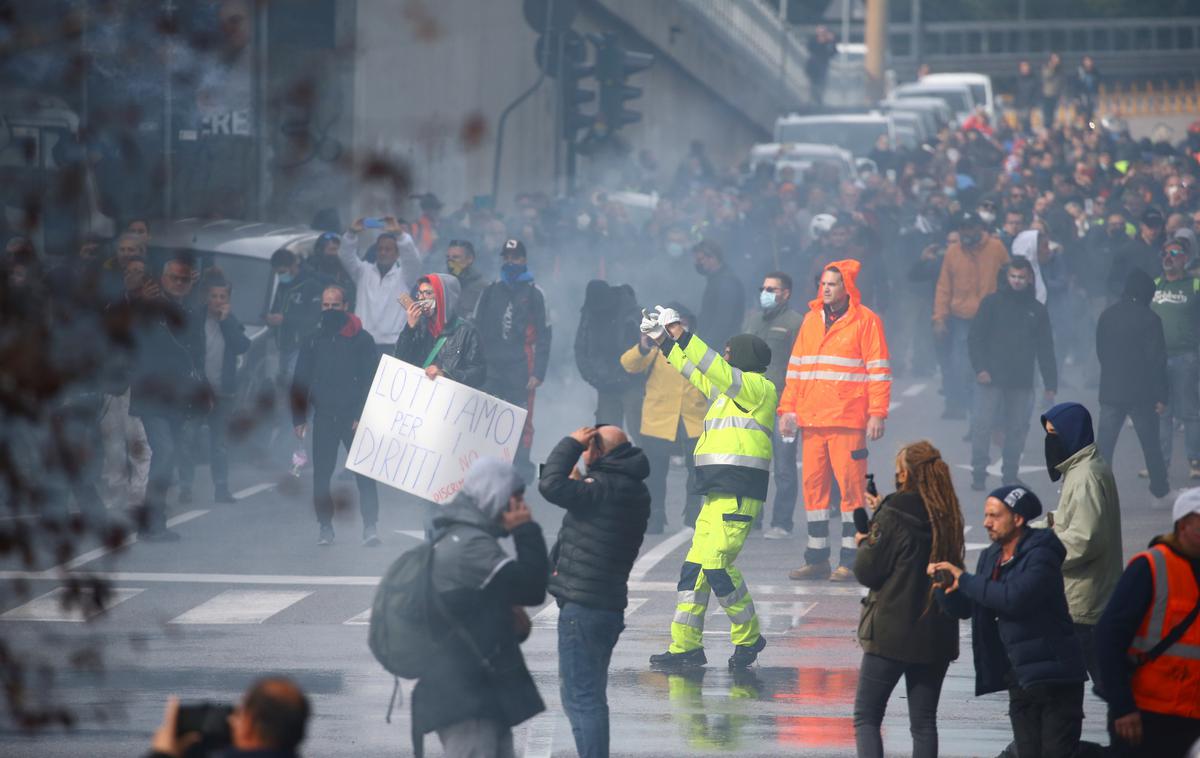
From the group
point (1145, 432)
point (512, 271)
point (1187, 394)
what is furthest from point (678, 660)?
point (1187, 394)

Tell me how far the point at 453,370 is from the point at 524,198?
12.8 m

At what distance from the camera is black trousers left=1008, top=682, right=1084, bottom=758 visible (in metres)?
7.43

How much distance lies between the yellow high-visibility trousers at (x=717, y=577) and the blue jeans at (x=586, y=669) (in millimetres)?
2040

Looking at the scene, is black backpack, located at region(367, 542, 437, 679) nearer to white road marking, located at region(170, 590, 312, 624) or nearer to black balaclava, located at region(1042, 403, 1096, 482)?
black balaclava, located at region(1042, 403, 1096, 482)

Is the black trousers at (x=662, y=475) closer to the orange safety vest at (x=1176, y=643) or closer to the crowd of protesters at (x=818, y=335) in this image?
the crowd of protesters at (x=818, y=335)

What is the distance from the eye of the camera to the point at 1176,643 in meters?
6.85

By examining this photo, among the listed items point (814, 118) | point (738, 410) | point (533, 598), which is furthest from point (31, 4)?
point (814, 118)

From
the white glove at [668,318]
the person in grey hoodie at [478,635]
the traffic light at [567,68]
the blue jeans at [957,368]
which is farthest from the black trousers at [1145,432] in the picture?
the person in grey hoodie at [478,635]

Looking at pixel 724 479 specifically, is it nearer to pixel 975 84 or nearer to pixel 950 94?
pixel 950 94

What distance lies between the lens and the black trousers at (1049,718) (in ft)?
24.4

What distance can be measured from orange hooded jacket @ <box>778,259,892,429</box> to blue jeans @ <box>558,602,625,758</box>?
4.96 m

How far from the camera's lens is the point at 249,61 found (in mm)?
25516

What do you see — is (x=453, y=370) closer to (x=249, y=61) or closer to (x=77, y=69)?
(x=77, y=69)

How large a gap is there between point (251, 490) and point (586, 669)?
9316 mm
